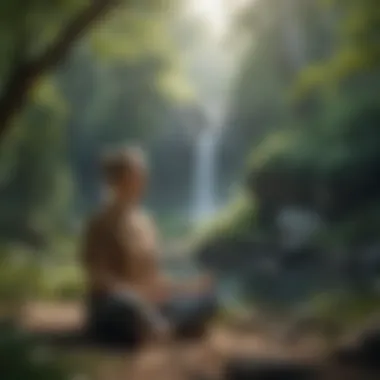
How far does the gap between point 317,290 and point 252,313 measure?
11 centimetres

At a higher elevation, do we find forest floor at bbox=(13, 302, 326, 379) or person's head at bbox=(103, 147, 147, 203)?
person's head at bbox=(103, 147, 147, 203)

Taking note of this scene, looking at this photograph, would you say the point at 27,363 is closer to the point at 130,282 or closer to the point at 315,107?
the point at 130,282

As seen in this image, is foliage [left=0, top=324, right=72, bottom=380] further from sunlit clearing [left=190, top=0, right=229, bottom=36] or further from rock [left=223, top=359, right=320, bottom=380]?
sunlit clearing [left=190, top=0, right=229, bottom=36]

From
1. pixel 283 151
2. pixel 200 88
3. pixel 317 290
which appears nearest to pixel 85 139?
pixel 200 88

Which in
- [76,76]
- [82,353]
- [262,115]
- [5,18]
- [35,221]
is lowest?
[82,353]

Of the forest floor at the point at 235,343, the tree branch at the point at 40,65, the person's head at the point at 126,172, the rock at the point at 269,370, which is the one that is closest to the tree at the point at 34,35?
the tree branch at the point at 40,65

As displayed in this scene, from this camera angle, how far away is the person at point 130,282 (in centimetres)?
139

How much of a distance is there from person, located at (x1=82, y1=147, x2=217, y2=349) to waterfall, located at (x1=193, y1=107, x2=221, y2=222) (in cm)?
9

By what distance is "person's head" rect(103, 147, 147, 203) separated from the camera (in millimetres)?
1410

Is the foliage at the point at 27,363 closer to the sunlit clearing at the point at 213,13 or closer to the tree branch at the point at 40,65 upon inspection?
the tree branch at the point at 40,65

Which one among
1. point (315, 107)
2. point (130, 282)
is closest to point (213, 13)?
point (315, 107)

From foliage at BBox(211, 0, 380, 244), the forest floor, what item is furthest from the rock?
foliage at BBox(211, 0, 380, 244)

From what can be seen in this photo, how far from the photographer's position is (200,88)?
141cm

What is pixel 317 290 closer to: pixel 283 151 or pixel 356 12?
pixel 283 151
